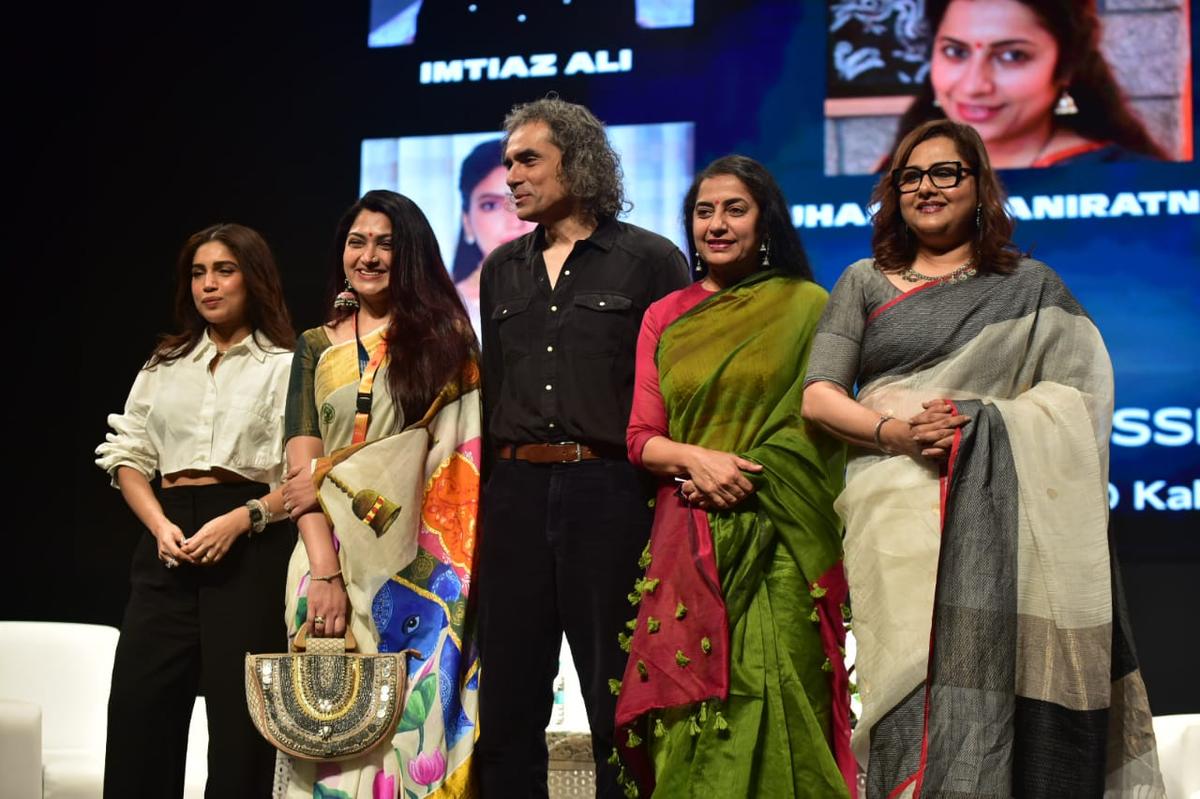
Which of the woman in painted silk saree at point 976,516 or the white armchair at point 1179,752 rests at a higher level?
the woman in painted silk saree at point 976,516

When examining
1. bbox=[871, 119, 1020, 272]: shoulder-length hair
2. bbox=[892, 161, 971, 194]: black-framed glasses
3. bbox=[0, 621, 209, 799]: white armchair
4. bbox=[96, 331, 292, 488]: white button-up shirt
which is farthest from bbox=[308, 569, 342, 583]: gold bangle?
bbox=[892, 161, 971, 194]: black-framed glasses

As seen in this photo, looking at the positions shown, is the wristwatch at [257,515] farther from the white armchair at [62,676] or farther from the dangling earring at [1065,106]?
the dangling earring at [1065,106]

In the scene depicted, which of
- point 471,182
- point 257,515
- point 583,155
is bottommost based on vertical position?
point 257,515

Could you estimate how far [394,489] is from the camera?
2953mm

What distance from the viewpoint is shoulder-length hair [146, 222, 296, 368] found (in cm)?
339

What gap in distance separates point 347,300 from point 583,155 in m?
0.63

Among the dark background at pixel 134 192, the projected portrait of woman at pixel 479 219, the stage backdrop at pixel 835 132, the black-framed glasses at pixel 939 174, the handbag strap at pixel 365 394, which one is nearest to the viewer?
the black-framed glasses at pixel 939 174

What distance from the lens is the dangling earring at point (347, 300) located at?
3111mm

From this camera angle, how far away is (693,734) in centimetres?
264

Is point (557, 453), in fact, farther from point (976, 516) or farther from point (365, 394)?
point (976, 516)

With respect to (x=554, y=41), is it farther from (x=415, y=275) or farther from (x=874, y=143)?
(x=415, y=275)

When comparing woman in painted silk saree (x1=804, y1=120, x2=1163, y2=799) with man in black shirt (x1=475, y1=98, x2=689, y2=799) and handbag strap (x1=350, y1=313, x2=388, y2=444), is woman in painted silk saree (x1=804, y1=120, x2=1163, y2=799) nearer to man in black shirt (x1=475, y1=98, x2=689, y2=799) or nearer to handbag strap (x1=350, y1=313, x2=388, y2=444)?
man in black shirt (x1=475, y1=98, x2=689, y2=799)

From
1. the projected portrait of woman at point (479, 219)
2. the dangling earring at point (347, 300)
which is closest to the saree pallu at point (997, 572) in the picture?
the dangling earring at point (347, 300)

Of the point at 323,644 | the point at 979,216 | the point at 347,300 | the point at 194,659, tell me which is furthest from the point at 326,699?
the point at 979,216
